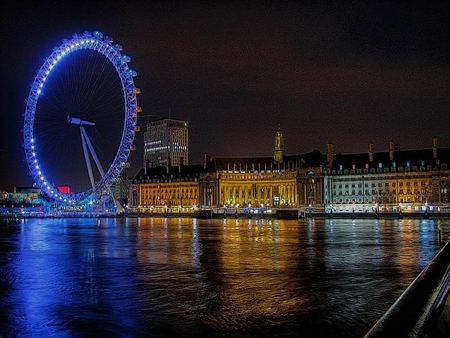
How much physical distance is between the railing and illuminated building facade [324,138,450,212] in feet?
484

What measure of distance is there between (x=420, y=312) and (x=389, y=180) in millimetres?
165352

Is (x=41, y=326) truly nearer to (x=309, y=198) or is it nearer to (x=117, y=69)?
(x=117, y=69)

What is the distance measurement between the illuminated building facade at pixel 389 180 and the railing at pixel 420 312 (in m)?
148

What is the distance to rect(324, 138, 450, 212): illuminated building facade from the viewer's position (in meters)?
154

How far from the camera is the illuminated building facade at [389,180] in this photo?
6063 inches

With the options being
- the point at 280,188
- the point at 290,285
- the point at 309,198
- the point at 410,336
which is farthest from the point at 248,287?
the point at 280,188

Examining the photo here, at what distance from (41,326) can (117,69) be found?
73649 millimetres

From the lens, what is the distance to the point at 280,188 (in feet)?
636

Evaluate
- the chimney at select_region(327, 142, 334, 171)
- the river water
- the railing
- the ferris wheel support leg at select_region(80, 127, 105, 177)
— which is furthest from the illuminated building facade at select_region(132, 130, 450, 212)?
the railing

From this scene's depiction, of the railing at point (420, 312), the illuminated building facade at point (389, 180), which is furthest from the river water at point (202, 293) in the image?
the illuminated building facade at point (389, 180)

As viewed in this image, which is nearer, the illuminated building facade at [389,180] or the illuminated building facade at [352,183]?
the illuminated building facade at [389,180]

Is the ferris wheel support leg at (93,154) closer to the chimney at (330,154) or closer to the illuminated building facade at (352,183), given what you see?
the illuminated building facade at (352,183)

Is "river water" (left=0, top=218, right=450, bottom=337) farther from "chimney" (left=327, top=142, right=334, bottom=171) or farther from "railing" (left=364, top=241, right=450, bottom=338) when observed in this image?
"chimney" (left=327, top=142, right=334, bottom=171)

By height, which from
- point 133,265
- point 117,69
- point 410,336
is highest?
point 117,69
